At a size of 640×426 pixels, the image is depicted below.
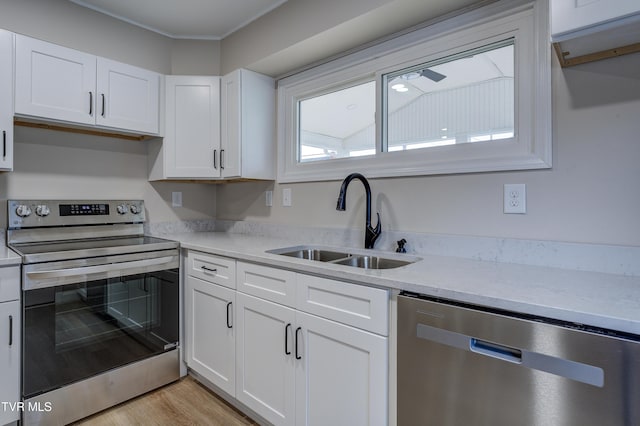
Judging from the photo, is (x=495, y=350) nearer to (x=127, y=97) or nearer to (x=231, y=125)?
(x=231, y=125)

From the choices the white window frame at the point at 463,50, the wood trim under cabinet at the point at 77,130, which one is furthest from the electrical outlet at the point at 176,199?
the white window frame at the point at 463,50

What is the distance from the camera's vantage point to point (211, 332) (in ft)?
6.38

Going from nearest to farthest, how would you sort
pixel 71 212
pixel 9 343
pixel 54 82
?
pixel 9 343, pixel 54 82, pixel 71 212

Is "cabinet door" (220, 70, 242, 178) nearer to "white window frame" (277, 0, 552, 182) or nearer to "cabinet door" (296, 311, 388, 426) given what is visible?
"white window frame" (277, 0, 552, 182)

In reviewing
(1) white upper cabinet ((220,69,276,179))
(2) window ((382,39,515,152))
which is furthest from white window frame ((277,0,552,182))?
(1) white upper cabinet ((220,69,276,179))

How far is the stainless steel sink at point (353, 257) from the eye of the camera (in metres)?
1.66

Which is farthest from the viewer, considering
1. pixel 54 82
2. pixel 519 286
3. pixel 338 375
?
pixel 54 82

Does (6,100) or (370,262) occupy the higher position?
(6,100)

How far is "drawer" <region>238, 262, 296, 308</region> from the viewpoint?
4.91 feet

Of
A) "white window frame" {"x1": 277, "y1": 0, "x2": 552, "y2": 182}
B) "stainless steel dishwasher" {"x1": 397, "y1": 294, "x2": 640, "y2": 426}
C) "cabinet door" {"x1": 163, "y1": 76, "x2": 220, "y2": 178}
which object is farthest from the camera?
"cabinet door" {"x1": 163, "y1": 76, "x2": 220, "y2": 178}

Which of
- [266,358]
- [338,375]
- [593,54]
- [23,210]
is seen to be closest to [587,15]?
[593,54]

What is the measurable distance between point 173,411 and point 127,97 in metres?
1.95

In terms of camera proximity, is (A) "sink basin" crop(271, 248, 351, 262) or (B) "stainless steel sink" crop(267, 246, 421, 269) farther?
(A) "sink basin" crop(271, 248, 351, 262)

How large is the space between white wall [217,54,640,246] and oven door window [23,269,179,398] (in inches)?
65.0
